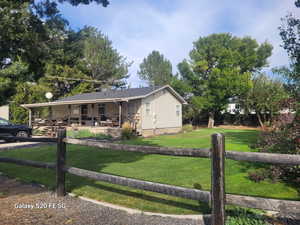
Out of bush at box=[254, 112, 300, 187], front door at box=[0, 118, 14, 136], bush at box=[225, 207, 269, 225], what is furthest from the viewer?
front door at box=[0, 118, 14, 136]

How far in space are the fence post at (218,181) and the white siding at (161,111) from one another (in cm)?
1621

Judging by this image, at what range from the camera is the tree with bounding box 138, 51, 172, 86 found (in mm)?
60594

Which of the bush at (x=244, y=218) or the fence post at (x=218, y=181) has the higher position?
the fence post at (x=218, y=181)

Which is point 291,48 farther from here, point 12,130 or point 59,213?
point 12,130

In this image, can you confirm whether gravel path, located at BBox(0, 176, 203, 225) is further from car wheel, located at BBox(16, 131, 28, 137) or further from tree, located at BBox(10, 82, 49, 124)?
tree, located at BBox(10, 82, 49, 124)

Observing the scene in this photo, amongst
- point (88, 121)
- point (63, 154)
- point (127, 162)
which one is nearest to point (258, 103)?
point (88, 121)

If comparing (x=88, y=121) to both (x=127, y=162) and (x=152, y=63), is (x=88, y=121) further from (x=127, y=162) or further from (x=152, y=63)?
(x=152, y=63)

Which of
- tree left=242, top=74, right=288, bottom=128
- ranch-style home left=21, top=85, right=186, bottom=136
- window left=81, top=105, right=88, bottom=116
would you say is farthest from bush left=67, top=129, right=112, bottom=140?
tree left=242, top=74, right=288, bottom=128

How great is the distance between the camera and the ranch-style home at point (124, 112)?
18.6 meters

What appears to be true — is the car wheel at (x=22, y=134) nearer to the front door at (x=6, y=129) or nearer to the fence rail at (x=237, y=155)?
the front door at (x=6, y=129)

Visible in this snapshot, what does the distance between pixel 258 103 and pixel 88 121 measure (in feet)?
61.8

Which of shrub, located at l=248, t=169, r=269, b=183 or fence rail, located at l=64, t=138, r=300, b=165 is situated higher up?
fence rail, located at l=64, t=138, r=300, b=165

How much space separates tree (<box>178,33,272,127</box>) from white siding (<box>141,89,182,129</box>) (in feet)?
24.7

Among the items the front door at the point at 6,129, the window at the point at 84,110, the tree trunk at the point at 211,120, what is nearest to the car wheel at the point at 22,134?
the front door at the point at 6,129
